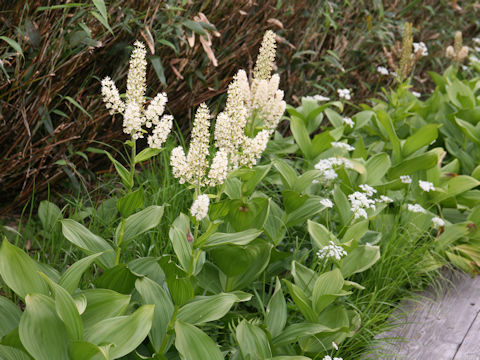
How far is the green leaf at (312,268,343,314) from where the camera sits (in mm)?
2127

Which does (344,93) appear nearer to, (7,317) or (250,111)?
(250,111)

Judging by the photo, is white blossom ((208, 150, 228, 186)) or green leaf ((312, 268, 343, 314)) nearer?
white blossom ((208, 150, 228, 186))

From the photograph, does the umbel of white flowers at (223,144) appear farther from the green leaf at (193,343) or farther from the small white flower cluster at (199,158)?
the green leaf at (193,343)

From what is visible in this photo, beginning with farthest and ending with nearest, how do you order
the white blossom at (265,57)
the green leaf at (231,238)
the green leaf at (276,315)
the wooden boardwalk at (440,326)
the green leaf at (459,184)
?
the green leaf at (459,184)
the wooden boardwalk at (440,326)
the white blossom at (265,57)
the green leaf at (276,315)
the green leaf at (231,238)

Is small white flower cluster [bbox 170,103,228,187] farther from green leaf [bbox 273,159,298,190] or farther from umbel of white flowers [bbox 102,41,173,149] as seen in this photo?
green leaf [bbox 273,159,298,190]

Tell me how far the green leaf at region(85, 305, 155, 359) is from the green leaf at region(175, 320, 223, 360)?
4.1 inches

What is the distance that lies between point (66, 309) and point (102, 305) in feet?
0.64

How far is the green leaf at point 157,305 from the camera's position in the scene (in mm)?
1840

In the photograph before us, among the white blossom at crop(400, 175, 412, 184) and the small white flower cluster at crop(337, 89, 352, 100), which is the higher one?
the small white flower cluster at crop(337, 89, 352, 100)

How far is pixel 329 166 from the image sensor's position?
2.80 metres

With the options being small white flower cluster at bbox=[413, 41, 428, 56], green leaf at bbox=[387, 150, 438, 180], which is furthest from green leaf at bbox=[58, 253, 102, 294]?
small white flower cluster at bbox=[413, 41, 428, 56]

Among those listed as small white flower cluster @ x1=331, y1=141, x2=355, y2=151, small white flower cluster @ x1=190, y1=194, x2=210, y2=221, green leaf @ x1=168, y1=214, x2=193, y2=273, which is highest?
small white flower cluster @ x1=190, y1=194, x2=210, y2=221

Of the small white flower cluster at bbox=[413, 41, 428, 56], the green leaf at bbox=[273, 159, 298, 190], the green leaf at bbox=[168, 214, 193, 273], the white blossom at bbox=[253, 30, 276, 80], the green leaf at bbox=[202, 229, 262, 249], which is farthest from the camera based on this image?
the small white flower cluster at bbox=[413, 41, 428, 56]

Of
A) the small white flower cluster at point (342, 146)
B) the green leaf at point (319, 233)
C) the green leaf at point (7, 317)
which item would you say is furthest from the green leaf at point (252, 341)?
the small white flower cluster at point (342, 146)
